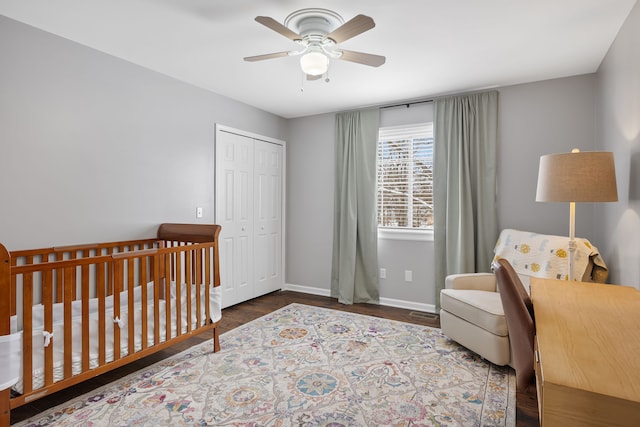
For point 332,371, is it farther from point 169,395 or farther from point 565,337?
point 565,337

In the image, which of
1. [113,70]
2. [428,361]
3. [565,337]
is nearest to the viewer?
[565,337]

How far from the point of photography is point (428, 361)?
2.54 meters

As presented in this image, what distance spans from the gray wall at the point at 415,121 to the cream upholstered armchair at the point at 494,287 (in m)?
0.48

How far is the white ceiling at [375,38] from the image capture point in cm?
201

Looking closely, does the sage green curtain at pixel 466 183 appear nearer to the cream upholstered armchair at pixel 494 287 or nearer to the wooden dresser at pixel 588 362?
the cream upholstered armchair at pixel 494 287

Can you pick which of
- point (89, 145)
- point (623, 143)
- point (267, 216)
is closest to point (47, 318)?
point (89, 145)

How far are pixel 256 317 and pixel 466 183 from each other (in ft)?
8.46

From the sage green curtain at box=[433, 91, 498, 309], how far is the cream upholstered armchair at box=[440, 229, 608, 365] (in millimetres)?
280

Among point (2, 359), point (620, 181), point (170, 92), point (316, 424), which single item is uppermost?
point (170, 92)

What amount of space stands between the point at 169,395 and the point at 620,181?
3.24 metres

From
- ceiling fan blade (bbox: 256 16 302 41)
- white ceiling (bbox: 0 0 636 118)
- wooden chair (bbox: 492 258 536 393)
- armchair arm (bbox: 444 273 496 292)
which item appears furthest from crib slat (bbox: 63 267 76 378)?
armchair arm (bbox: 444 273 496 292)

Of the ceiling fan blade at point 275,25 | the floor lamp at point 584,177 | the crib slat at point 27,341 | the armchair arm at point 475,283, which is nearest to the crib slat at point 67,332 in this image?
the crib slat at point 27,341

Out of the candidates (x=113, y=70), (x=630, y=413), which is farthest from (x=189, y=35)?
(x=630, y=413)

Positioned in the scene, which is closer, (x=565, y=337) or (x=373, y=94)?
(x=565, y=337)
